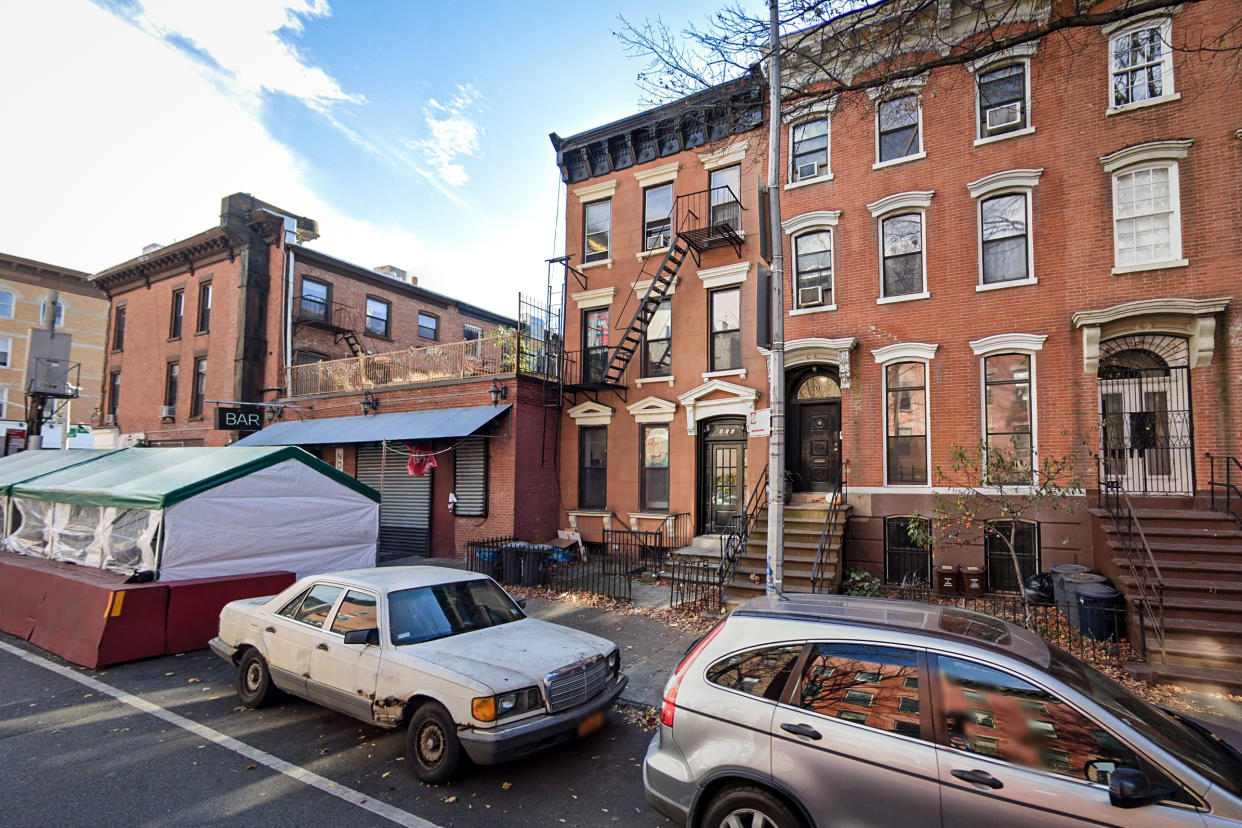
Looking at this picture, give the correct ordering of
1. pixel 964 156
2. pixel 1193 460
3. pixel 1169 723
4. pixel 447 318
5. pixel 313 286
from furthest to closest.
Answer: pixel 447 318 < pixel 313 286 < pixel 964 156 < pixel 1193 460 < pixel 1169 723

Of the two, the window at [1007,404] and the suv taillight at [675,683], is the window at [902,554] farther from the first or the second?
the suv taillight at [675,683]

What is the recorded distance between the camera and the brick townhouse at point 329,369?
54.9ft

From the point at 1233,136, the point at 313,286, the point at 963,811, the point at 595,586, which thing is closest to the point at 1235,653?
the point at 963,811

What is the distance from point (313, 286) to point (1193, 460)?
2691 centimetres

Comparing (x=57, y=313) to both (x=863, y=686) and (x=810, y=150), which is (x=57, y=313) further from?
(x=863, y=686)

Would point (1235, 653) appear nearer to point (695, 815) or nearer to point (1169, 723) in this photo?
point (1169, 723)

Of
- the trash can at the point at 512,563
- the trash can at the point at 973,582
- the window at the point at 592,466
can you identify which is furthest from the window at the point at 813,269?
the trash can at the point at 512,563

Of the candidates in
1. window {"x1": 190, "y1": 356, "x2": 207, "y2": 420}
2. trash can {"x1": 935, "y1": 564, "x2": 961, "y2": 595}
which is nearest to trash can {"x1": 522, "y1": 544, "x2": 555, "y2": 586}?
trash can {"x1": 935, "y1": 564, "x2": 961, "y2": 595}

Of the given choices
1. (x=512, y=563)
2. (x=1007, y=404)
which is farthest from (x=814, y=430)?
(x=512, y=563)

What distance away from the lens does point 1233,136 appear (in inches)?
409

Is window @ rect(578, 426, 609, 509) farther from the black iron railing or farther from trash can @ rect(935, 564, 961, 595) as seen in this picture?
the black iron railing

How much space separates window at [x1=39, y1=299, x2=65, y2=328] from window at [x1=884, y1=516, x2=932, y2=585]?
52.8 meters

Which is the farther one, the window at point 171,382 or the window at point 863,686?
the window at point 171,382

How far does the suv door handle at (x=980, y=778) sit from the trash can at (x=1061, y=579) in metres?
8.05
